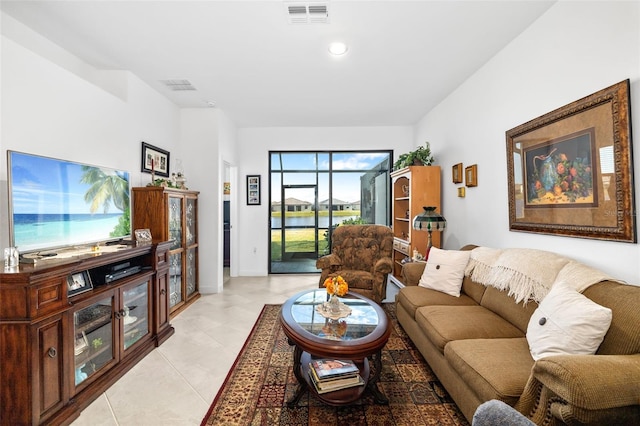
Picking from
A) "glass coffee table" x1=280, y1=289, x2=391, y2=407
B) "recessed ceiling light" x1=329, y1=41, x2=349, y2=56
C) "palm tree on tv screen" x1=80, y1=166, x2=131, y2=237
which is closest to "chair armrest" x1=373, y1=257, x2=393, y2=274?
"glass coffee table" x1=280, y1=289, x2=391, y2=407

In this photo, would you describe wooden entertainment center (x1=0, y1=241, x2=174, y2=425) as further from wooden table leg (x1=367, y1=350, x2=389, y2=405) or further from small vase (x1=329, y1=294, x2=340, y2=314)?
wooden table leg (x1=367, y1=350, x2=389, y2=405)

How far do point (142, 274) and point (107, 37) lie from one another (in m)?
2.18

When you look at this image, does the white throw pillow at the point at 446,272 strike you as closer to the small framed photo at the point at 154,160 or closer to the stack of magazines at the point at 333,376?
the stack of magazines at the point at 333,376

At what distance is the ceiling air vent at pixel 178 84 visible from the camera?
10.8ft

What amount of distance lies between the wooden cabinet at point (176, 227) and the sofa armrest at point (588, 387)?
10.4 ft

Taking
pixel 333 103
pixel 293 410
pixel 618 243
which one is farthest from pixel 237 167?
pixel 618 243

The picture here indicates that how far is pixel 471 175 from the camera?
317 cm

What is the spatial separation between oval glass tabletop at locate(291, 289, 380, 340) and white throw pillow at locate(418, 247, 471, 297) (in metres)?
0.79

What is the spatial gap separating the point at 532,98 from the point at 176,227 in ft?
13.5

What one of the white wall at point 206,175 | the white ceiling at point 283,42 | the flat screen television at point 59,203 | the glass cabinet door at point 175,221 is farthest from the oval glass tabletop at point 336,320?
the white ceiling at point 283,42

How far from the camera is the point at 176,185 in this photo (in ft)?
11.9

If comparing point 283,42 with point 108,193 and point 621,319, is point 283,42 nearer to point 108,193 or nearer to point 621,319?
point 108,193

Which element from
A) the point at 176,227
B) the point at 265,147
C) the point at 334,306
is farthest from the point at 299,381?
the point at 265,147

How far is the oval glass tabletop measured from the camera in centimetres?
180
